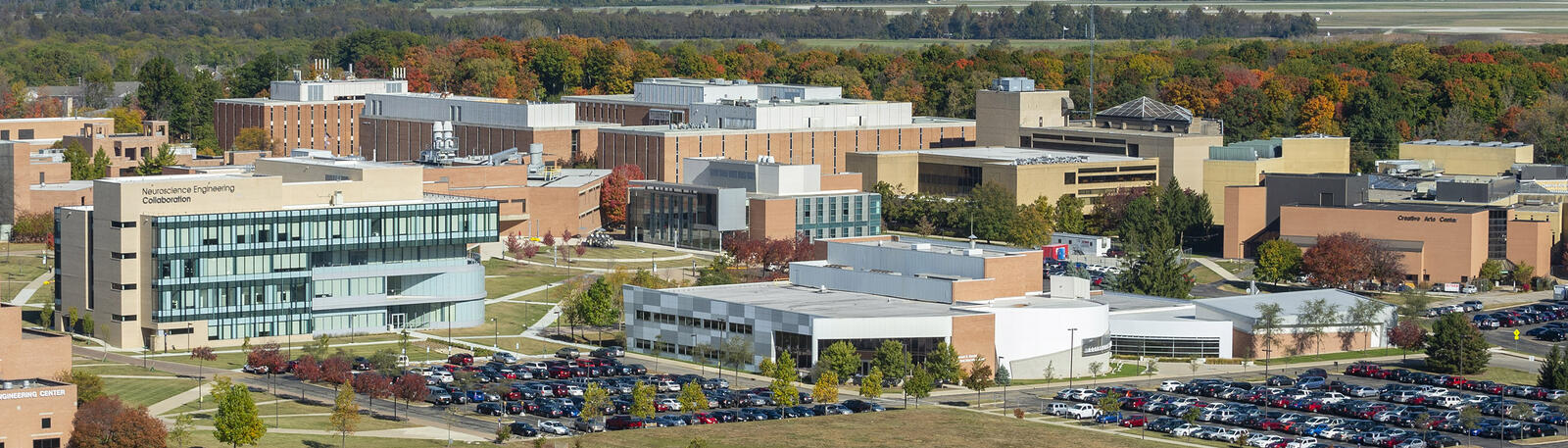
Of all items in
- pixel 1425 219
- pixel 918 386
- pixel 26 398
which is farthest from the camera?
pixel 1425 219

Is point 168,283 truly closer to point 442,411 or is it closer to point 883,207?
point 442,411

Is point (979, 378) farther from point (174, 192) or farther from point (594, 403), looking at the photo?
point (174, 192)

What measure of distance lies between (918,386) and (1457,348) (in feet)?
106

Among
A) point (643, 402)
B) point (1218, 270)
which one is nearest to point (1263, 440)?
point (643, 402)

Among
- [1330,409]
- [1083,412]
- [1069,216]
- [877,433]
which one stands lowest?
[877,433]

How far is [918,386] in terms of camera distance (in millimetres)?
122500

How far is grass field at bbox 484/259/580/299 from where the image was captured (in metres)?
155

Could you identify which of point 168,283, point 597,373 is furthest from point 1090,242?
point 168,283

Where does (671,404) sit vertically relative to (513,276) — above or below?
below

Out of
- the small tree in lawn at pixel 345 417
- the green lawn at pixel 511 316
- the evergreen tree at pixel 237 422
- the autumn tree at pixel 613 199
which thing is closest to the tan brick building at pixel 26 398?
the evergreen tree at pixel 237 422

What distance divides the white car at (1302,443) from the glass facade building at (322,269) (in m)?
50.3

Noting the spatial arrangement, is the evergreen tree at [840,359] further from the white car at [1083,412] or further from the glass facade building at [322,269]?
the glass facade building at [322,269]

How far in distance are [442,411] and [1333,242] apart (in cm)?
7154

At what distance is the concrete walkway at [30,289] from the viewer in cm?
14325
